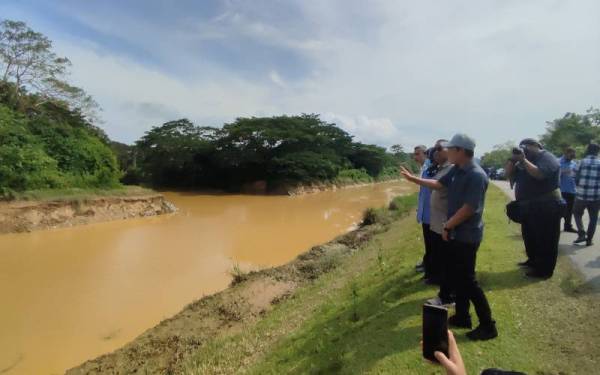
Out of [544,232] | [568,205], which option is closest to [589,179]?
[568,205]

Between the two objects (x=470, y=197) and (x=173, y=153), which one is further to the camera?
(x=173, y=153)

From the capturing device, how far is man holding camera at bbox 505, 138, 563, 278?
4176mm

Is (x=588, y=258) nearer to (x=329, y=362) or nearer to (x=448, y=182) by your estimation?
(x=448, y=182)

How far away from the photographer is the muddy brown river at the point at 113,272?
19.1 ft

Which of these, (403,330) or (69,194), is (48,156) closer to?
(69,194)

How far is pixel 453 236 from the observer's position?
10.5 ft

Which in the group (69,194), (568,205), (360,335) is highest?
(568,205)

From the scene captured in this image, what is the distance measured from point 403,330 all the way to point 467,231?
109cm

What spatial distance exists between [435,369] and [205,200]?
85.4ft

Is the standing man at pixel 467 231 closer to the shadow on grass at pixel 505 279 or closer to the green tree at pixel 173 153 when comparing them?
the shadow on grass at pixel 505 279

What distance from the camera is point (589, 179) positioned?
5.92 meters

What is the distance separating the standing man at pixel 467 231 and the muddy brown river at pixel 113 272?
5126 mm

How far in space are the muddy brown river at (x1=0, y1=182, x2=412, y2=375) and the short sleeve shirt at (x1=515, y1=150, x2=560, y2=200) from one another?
5980 millimetres

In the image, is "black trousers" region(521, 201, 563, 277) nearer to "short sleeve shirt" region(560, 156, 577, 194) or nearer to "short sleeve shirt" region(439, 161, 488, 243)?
"short sleeve shirt" region(439, 161, 488, 243)
